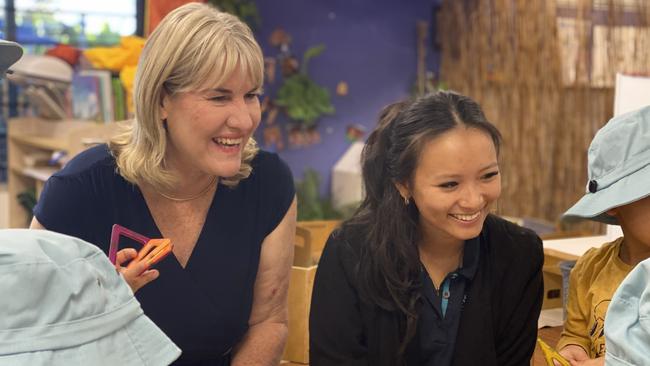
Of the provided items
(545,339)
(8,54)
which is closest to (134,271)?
(8,54)

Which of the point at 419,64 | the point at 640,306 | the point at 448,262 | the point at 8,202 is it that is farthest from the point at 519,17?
the point at 640,306

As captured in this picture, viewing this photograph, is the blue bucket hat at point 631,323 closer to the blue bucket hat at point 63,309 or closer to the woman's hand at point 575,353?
the blue bucket hat at point 63,309

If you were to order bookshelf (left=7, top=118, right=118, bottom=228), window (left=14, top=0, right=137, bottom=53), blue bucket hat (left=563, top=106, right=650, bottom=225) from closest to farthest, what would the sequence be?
1. blue bucket hat (left=563, top=106, right=650, bottom=225)
2. bookshelf (left=7, top=118, right=118, bottom=228)
3. window (left=14, top=0, right=137, bottom=53)

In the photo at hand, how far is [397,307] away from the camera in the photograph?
61.4 inches

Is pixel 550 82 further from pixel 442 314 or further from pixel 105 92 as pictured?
pixel 442 314

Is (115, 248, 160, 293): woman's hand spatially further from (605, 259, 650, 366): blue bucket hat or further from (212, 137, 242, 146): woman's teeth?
(605, 259, 650, 366): blue bucket hat

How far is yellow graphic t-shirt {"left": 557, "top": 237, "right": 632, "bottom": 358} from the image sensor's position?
1.49m

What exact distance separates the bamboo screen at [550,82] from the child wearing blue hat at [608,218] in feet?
10.9

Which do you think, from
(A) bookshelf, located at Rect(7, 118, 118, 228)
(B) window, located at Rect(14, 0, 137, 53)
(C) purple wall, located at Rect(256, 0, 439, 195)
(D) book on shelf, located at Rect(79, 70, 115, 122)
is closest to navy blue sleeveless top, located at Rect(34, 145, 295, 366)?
(D) book on shelf, located at Rect(79, 70, 115, 122)

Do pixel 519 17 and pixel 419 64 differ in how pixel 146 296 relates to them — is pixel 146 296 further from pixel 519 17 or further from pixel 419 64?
pixel 419 64

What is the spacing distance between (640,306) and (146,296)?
1131 mm

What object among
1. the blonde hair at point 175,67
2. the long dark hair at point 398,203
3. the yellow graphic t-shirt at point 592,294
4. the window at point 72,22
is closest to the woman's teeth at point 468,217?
the long dark hair at point 398,203

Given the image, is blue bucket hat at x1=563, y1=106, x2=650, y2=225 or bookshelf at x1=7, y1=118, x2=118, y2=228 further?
bookshelf at x1=7, y1=118, x2=118, y2=228

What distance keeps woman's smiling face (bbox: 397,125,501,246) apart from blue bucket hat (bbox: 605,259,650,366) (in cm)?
68
